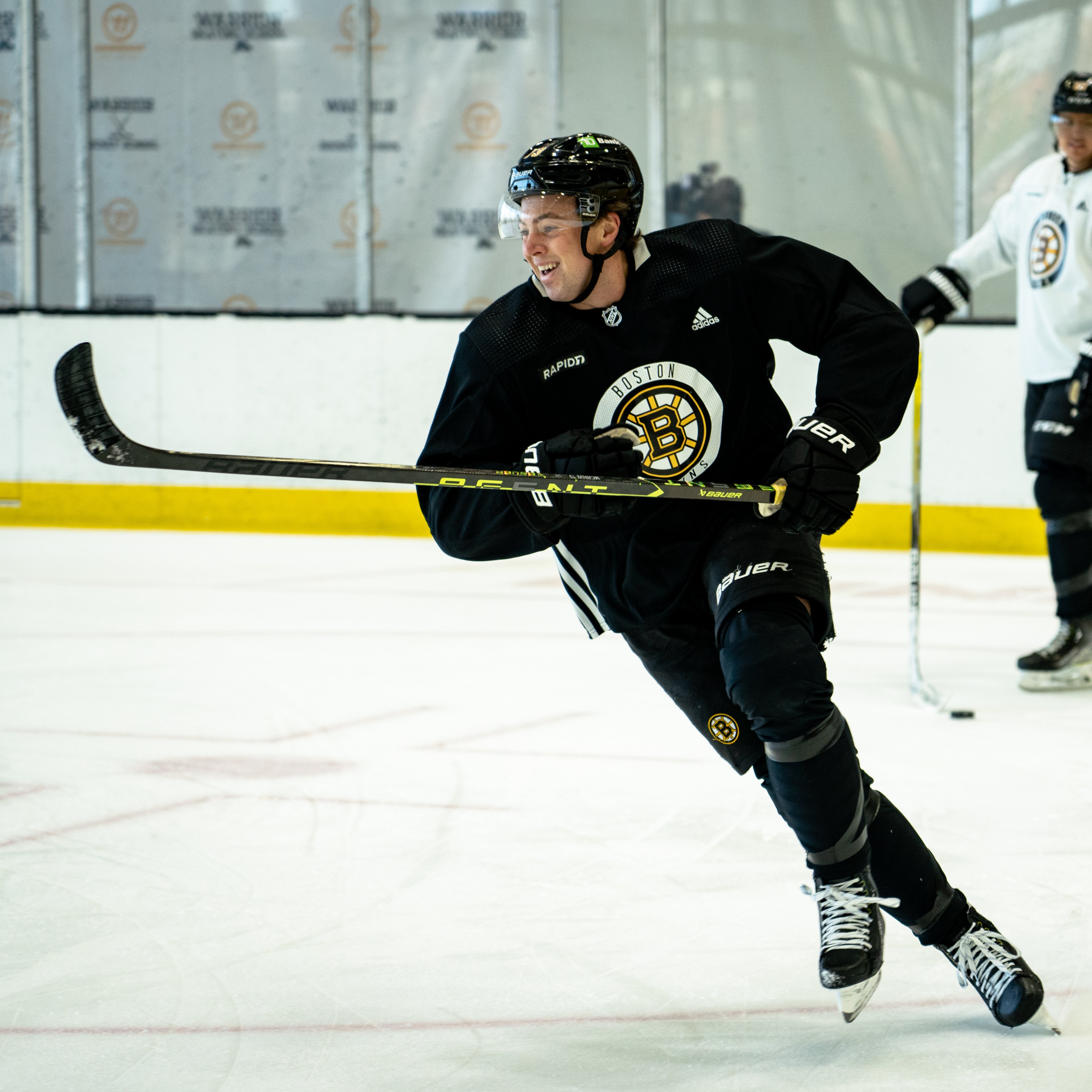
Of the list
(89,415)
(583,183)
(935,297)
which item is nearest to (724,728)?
(583,183)

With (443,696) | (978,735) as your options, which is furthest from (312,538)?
(978,735)

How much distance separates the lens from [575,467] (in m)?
1.63

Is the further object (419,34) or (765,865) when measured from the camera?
(419,34)

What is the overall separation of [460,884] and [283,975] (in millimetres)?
403

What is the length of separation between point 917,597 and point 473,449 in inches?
82.2

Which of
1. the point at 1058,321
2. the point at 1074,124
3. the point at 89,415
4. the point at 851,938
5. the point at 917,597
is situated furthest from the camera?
the point at 1058,321

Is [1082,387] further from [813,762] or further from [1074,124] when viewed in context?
[813,762]

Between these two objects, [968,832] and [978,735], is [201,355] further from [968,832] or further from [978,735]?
[968,832]

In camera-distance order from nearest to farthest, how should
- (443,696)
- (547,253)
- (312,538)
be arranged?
(547,253) < (443,696) < (312,538)

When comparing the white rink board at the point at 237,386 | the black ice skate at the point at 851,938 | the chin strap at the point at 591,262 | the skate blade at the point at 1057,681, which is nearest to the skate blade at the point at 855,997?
the black ice skate at the point at 851,938

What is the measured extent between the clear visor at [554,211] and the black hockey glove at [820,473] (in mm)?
352

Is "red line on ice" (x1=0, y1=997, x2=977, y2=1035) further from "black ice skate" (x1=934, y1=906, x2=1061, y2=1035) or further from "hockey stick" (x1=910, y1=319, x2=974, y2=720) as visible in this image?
"hockey stick" (x1=910, y1=319, x2=974, y2=720)

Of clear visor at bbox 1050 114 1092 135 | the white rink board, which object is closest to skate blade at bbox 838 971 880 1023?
clear visor at bbox 1050 114 1092 135

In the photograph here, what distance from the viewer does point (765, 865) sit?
2227mm
